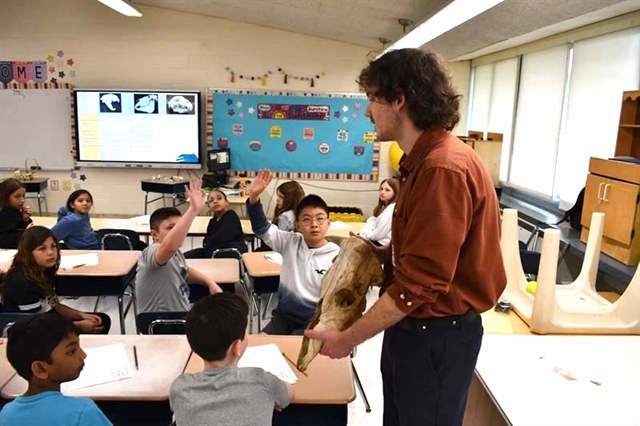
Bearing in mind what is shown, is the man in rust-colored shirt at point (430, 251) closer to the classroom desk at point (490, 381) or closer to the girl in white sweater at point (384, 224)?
the classroom desk at point (490, 381)

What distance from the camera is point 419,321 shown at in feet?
4.14

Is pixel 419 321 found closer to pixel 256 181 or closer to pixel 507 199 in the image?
pixel 256 181

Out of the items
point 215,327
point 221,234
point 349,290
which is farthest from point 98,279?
point 349,290

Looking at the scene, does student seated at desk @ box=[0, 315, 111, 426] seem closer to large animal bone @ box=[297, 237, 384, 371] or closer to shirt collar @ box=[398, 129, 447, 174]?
large animal bone @ box=[297, 237, 384, 371]

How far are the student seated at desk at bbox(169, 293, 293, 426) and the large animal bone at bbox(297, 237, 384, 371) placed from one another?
5.8 inches

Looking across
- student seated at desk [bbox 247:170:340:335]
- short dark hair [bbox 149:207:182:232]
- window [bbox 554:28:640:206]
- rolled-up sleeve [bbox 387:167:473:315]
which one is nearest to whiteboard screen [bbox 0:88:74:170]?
short dark hair [bbox 149:207:182:232]

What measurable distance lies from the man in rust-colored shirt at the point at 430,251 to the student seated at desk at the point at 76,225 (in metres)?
3.29

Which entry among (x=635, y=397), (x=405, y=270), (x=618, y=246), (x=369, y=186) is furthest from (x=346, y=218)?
(x=405, y=270)

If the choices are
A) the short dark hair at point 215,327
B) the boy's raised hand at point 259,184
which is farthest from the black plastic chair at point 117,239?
the short dark hair at point 215,327

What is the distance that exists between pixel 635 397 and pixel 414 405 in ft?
2.97

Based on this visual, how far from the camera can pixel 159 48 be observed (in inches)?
276

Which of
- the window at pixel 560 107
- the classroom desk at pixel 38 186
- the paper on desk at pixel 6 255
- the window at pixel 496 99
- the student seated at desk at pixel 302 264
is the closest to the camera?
the student seated at desk at pixel 302 264

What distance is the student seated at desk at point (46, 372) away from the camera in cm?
138

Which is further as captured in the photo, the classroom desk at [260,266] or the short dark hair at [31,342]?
the classroom desk at [260,266]
